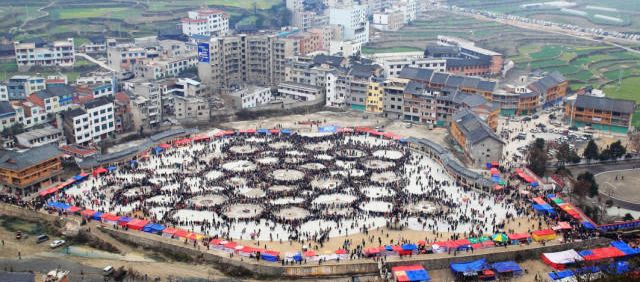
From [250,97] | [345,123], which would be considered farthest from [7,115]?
[345,123]

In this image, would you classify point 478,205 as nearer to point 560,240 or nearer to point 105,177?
point 560,240

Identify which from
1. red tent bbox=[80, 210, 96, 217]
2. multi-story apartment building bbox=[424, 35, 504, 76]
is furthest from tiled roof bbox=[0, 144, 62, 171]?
multi-story apartment building bbox=[424, 35, 504, 76]

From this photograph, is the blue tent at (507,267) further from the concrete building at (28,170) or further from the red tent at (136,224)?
the concrete building at (28,170)

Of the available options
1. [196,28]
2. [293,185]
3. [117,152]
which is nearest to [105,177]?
[117,152]

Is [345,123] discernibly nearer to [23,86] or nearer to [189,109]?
[189,109]

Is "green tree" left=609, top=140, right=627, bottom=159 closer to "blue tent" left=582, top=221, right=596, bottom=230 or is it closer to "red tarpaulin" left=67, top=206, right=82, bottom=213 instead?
"blue tent" left=582, top=221, right=596, bottom=230
